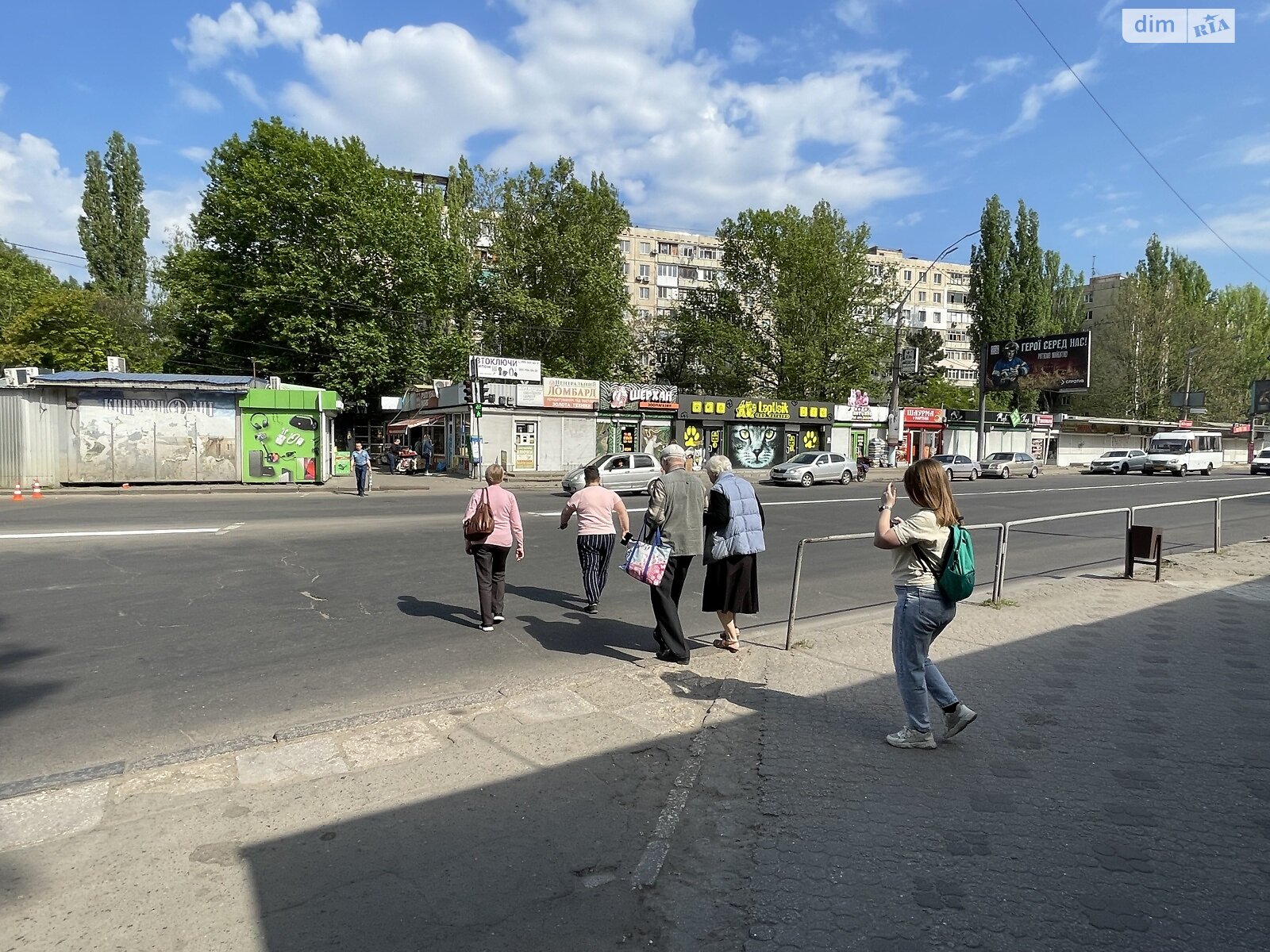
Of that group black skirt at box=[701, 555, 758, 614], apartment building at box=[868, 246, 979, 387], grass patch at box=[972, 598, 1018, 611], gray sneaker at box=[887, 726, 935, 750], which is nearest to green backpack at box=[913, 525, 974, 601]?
gray sneaker at box=[887, 726, 935, 750]

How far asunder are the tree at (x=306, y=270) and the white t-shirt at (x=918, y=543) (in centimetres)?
3429

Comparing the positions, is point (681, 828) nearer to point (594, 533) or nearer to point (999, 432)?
point (594, 533)

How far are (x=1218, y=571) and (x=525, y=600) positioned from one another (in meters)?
9.81

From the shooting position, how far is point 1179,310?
58.8 m

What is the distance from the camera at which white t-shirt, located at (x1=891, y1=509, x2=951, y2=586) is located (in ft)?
13.4

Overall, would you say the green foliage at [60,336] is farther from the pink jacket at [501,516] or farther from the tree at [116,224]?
the pink jacket at [501,516]

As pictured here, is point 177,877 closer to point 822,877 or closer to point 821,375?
point 822,877

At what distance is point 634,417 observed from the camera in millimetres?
34000

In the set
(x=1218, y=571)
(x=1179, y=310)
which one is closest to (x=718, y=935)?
(x=1218, y=571)

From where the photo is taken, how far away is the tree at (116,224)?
147 ft

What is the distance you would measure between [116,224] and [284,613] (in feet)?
168

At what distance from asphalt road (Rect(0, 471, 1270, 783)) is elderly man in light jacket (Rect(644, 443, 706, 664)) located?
23.5 inches

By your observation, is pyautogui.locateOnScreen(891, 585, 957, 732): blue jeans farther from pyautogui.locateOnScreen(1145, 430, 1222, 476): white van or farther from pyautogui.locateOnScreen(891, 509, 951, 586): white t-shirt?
pyautogui.locateOnScreen(1145, 430, 1222, 476): white van

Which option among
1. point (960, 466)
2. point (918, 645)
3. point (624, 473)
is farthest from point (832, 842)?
point (960, 466)
